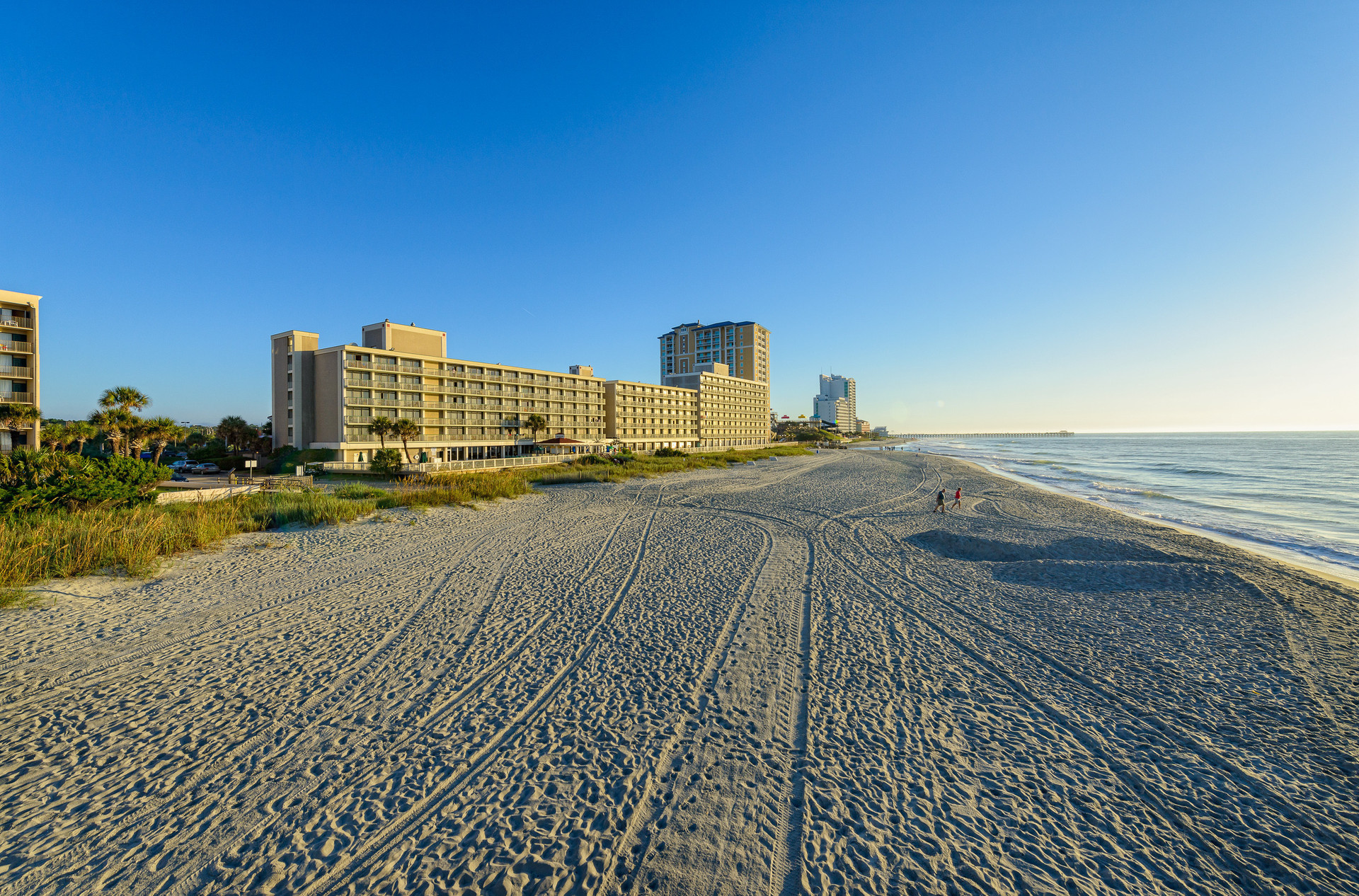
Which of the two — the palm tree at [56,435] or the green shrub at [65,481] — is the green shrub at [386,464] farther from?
the palm tree at [56,435]

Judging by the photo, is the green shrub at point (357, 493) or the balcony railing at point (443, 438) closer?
the green shrub at point (357, 493)

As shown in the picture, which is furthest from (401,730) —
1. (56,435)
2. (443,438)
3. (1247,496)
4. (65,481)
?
(443,438)

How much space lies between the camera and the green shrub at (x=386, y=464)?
93.7 ft

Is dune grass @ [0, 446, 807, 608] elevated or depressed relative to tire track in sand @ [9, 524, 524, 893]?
Result: elevated

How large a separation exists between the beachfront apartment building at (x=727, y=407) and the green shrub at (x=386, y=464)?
5411 cm

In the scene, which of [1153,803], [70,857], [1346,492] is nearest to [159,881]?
[70,857]

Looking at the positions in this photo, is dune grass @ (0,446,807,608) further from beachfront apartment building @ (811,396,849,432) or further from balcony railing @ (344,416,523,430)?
beachfront apartment building @ (811,396,849,432)

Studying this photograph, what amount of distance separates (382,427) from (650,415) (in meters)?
37.8

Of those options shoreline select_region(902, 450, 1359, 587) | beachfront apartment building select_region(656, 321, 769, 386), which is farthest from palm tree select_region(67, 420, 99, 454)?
beachfront apartment building select_region(656, 321, 769, 386)

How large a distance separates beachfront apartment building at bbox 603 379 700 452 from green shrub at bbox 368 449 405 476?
33.5 meters

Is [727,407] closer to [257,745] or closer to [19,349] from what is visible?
[19,349]

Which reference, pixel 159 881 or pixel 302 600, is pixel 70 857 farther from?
pixel 302 600

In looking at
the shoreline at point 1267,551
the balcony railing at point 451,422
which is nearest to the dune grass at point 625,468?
the balcony railing at point 451,422

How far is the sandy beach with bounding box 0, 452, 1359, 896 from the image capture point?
10.7 ft
